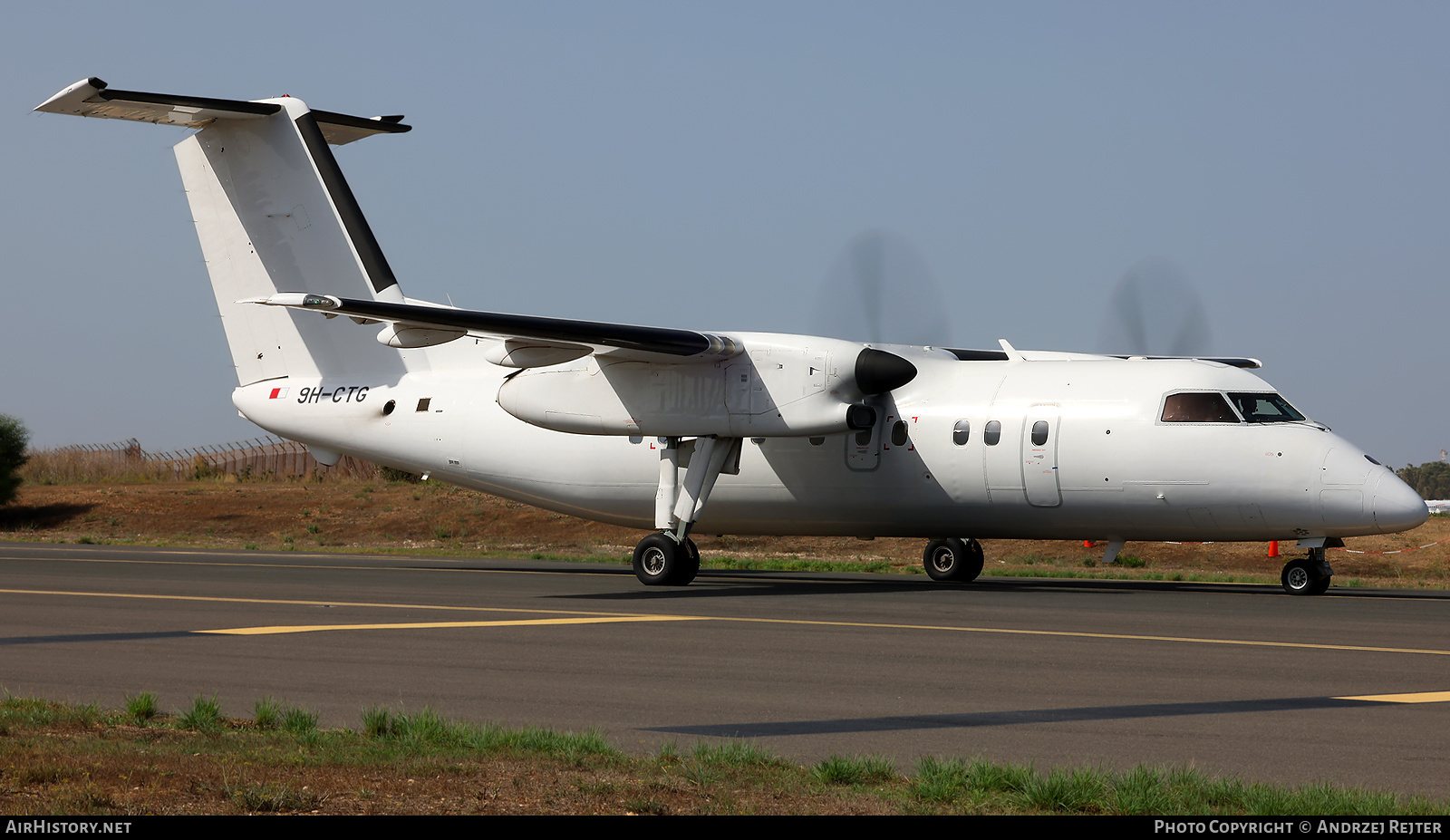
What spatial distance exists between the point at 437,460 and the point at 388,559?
20.4 feet

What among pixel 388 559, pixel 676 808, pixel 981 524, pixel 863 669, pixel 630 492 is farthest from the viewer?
pixel 388 559

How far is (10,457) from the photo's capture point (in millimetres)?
44031

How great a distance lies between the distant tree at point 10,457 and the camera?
4350cm

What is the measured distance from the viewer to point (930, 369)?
19781mm

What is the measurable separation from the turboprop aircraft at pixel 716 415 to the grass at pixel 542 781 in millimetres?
10489

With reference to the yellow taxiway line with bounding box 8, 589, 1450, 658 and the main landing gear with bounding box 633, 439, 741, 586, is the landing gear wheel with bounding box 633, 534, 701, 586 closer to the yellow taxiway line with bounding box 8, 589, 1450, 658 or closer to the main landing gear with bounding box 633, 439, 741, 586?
the main landing gear with bounding box 633, 439, 741, 586

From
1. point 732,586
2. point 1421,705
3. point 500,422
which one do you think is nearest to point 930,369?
point 732,586

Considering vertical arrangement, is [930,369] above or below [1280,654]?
above

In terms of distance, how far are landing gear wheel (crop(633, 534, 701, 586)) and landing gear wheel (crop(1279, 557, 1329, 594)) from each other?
8121 mm

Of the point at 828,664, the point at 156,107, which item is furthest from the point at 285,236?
the point at 828,664

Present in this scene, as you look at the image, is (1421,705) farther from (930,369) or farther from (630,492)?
(630,492)

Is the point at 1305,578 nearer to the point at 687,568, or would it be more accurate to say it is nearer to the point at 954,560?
the point at 954,560

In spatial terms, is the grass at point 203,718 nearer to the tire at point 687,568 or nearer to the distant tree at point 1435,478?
the tire at point 687,568

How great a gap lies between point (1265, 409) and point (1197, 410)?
33.3 inches
